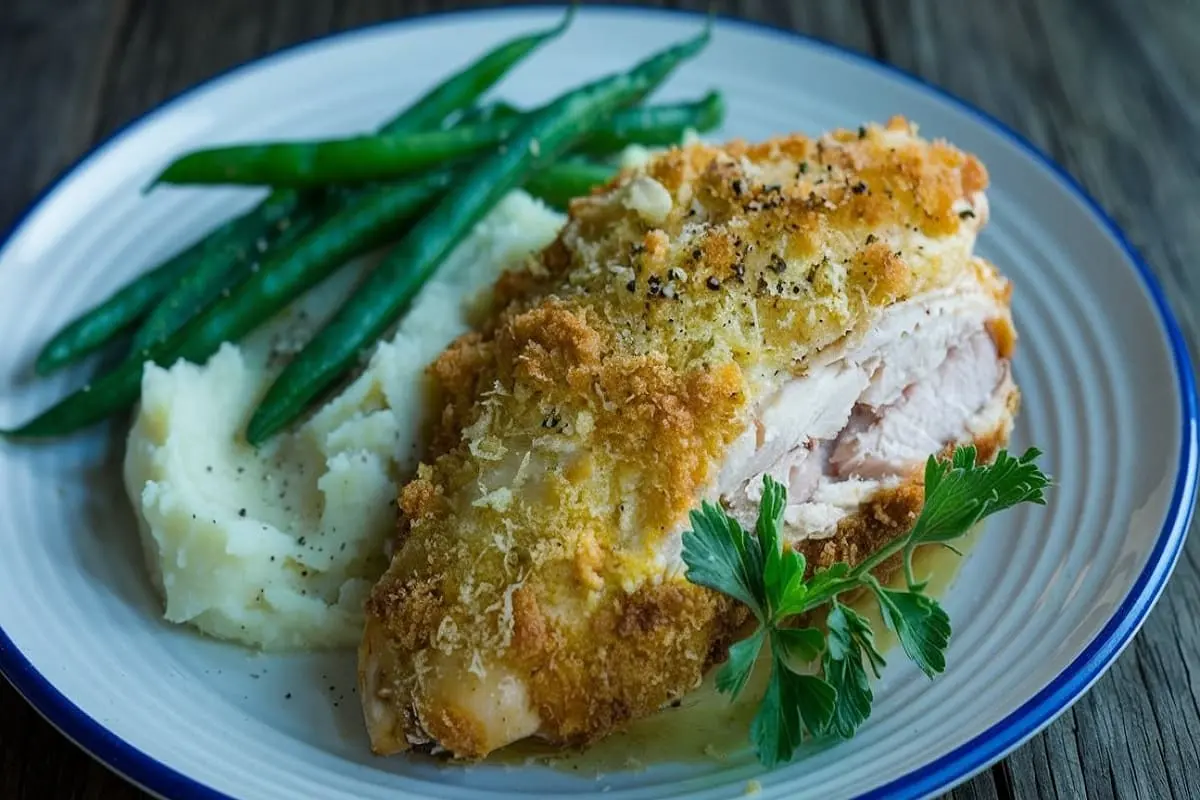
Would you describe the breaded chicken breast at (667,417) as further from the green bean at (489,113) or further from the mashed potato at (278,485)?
the green bean at (489,113)

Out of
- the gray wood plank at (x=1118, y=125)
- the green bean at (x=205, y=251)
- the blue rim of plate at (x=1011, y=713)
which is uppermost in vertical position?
the green bean at (x=205, y=251)

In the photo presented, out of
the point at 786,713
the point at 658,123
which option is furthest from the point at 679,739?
the point at 658,123

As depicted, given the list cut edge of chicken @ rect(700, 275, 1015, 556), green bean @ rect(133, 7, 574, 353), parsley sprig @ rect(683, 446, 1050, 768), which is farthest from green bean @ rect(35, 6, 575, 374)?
parsley sprig @ rect(683, 446, 1050, 768)

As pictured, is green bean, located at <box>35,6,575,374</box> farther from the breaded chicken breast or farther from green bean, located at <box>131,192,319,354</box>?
the breaded chicken breast

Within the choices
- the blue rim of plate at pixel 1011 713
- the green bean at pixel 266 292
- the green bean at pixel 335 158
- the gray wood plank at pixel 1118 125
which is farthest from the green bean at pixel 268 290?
the gray wood plank at pixel 1118 125

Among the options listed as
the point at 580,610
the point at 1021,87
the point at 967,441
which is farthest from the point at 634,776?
the point at 1021,87

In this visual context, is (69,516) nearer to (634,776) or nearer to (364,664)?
(364,664)

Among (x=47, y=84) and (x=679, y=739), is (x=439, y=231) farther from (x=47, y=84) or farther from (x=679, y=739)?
(x=47, y=84)

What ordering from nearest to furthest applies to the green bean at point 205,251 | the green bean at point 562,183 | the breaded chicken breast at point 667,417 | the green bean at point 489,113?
the breaded chicken breast at point 667,417, the green bean at point 205,251, the green bean at point 562,183, the green bean at point 489,113
